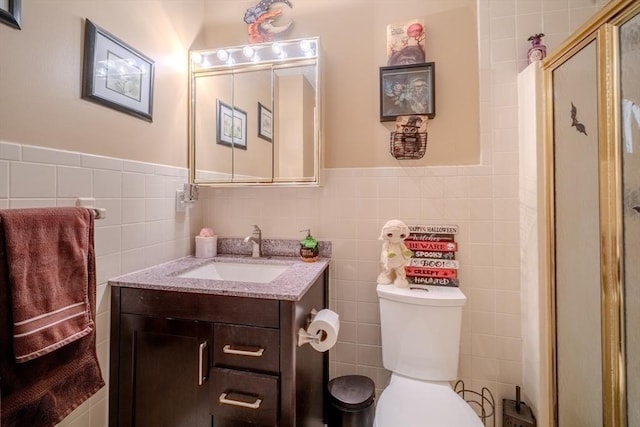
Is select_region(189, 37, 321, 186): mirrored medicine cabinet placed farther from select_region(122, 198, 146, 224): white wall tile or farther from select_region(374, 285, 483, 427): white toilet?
select_region(374, 285, 483, 427): white toilet

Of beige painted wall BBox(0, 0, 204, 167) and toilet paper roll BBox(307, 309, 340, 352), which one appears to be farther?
toilet paper roll BBox(307, 309, 340, 352)

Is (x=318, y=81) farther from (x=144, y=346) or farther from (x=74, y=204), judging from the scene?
(x=144, y=346)

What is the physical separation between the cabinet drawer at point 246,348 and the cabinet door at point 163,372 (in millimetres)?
47

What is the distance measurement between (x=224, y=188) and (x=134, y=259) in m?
0.63

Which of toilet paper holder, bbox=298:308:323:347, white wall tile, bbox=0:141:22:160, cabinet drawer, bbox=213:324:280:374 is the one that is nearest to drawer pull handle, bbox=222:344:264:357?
cabinet drawer, bbox=213:324:280:374

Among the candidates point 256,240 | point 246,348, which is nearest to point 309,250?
point 256,240

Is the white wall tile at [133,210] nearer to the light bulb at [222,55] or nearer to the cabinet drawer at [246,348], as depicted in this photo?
the cabinet drawer at [246,348]

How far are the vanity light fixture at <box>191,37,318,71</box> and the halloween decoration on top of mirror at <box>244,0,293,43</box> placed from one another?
9 cm

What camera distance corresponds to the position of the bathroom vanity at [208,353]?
0.97 m

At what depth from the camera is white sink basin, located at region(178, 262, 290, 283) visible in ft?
4.81

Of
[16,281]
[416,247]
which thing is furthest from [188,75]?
[416,247]

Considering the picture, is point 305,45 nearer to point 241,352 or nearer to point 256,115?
point 256,115

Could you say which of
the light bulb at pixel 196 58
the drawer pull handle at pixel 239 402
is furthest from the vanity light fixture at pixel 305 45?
the drawer pull handle at pixel 239 402

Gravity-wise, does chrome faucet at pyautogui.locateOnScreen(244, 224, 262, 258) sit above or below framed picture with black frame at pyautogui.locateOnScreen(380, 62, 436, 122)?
below
